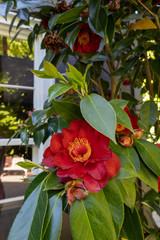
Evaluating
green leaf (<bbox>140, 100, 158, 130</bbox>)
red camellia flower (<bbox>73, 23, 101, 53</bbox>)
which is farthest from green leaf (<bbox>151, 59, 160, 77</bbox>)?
red camellia flower (<bbox>73, 23, 101, 53</bbox>)

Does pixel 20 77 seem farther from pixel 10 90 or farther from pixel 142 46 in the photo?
pixel 142 46

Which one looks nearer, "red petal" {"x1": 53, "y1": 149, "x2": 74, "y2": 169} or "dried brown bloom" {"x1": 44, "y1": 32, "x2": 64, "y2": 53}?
"red petal" {"x1": 53, "y1": 149, "x2": 74, "y2": 169}

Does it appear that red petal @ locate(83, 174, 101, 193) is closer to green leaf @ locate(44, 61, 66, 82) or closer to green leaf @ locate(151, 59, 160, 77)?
green leaf @ locate(44, 61, 66, 82)

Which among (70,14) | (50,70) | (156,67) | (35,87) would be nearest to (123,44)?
(156,67)

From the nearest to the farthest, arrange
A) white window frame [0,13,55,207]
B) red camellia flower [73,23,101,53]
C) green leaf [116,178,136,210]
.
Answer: green leaf [116,178,136,210], red camellia flower [73,23,101,53], white window frame [0,13,55,207]

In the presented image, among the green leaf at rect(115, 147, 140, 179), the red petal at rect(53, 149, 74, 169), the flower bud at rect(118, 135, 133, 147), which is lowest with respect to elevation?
the green leaf at rect(115, 147, 140, 179)

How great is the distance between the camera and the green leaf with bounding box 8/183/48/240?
0.99ft

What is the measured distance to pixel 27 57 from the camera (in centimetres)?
141

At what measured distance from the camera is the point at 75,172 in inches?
12.8

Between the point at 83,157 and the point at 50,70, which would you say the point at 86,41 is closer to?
the point at 50,70

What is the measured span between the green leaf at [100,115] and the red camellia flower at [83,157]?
58mm

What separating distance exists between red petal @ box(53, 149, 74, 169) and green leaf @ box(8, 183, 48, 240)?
73 mm

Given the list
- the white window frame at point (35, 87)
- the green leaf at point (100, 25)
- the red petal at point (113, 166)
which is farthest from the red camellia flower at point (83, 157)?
the white window frame at point (35, 87)

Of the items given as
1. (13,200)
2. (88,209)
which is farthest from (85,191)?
(13,200)
